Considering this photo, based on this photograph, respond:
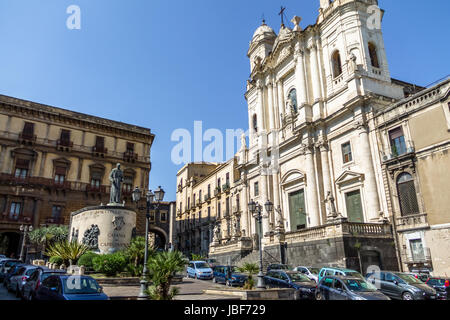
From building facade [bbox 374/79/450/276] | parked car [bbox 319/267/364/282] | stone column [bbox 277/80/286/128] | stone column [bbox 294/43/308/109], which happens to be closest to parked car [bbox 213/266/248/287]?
parked car [bbox 319/267/364/282]

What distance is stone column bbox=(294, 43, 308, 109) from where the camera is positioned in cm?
2920

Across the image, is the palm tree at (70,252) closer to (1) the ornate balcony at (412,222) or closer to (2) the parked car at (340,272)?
(2) the parked car at (340,272)

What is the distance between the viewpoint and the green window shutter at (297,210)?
27.6m

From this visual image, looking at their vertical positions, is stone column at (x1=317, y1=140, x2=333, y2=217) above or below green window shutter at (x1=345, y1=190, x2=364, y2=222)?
above

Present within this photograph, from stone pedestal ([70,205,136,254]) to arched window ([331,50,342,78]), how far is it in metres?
19.7

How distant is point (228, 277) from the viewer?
1881 cm

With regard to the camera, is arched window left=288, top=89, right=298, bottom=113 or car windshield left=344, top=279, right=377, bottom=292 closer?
car windshield left=344, top=279, right=377, bottom=292

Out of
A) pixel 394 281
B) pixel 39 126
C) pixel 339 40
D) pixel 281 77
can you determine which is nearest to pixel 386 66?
pixel 339 40

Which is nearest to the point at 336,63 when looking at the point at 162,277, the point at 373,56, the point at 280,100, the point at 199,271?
the point at 373,56

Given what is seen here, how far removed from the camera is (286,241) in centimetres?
2347

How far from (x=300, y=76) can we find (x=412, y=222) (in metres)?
15.8

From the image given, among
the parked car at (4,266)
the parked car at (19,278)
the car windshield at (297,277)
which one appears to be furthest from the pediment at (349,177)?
the parked car at (4,266)

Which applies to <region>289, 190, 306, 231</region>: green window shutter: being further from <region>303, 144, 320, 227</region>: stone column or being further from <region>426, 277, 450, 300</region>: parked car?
<region>426, 277, 450, 300</region>: parked car
